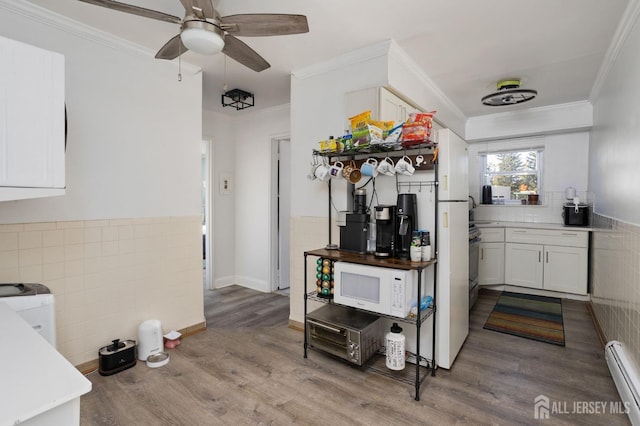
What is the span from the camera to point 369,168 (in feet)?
8.19

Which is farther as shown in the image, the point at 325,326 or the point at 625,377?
the point at 325,326

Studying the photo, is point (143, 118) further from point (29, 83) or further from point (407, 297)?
point (407, 297)

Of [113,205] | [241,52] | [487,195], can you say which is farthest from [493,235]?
[113,205]

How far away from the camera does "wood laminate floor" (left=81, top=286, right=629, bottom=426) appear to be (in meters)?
1.89

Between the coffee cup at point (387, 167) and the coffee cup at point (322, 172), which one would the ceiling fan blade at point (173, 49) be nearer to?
the coffee cup at point (322, 172)

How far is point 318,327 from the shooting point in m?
2.50

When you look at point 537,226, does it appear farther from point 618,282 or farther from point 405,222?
point 405,222

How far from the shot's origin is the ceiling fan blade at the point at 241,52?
187cm

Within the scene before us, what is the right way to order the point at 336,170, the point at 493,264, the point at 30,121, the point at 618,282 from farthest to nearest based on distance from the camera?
the point at 493,264
the point at 336,170
the point at 618,282
the point at 30,121

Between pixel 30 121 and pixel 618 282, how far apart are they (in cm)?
372

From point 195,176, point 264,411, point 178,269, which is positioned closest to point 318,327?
point 264,411

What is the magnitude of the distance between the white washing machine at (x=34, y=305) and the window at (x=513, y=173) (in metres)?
5.52

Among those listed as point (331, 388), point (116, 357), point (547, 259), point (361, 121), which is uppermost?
point (361, 121)

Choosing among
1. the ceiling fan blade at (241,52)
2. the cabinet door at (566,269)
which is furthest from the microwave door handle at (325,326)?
the cabinet door at (566,269)
